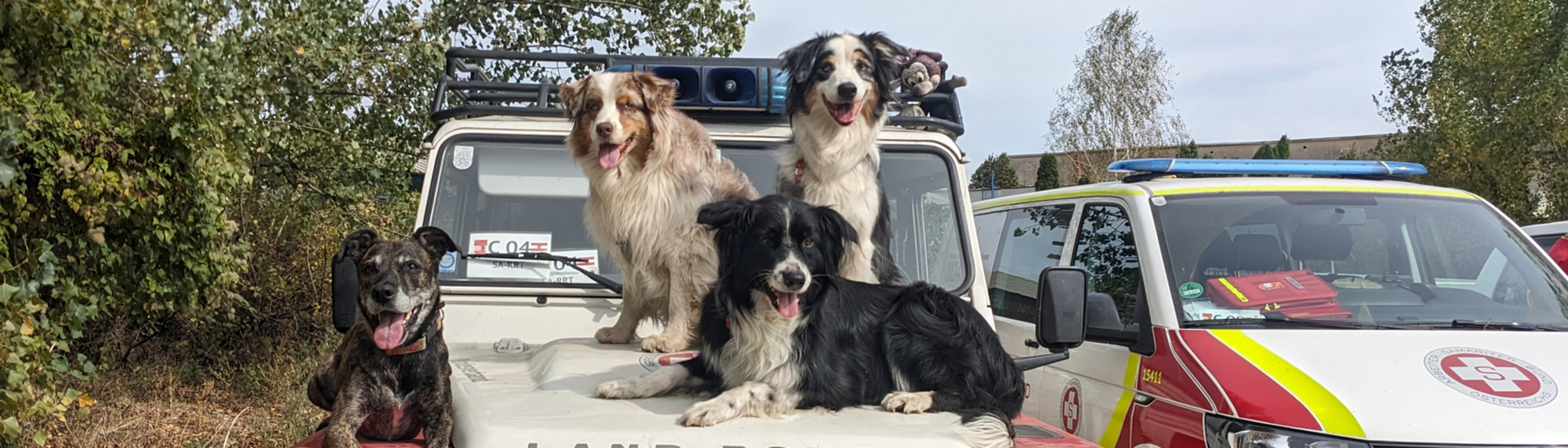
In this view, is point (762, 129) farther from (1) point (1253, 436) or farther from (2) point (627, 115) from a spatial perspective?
(1) point (1253, 436)

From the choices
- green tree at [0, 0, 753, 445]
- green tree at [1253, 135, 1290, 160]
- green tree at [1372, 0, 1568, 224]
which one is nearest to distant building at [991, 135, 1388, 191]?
green tree at [1253, 135, 1290, 160]

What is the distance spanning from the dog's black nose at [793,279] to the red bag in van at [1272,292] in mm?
2377

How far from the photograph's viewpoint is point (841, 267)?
313cm

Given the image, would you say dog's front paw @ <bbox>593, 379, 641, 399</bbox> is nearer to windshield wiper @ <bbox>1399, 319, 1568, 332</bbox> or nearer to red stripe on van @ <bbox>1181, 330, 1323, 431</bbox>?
red stripe on van @ <bbox>1181, 330, 1323, 431</bbox>

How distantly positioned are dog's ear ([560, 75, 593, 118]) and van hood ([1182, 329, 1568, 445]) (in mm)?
2439

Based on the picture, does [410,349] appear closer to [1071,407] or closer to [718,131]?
[718,131]

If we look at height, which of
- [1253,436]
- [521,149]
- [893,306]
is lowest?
[1253,436]

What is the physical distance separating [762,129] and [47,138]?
3.04 metres

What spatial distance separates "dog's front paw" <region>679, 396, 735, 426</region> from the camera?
7.97 feet

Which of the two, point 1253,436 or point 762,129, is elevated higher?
point 762,129

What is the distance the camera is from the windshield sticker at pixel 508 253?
4012mm

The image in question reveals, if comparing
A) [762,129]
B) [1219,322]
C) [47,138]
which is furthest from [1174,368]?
[47,138]

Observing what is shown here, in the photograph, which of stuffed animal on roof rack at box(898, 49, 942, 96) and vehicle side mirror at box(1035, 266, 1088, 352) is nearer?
vehicle side mirror at box(1035, 266, 1088, 352)

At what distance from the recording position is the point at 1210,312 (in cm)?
419
